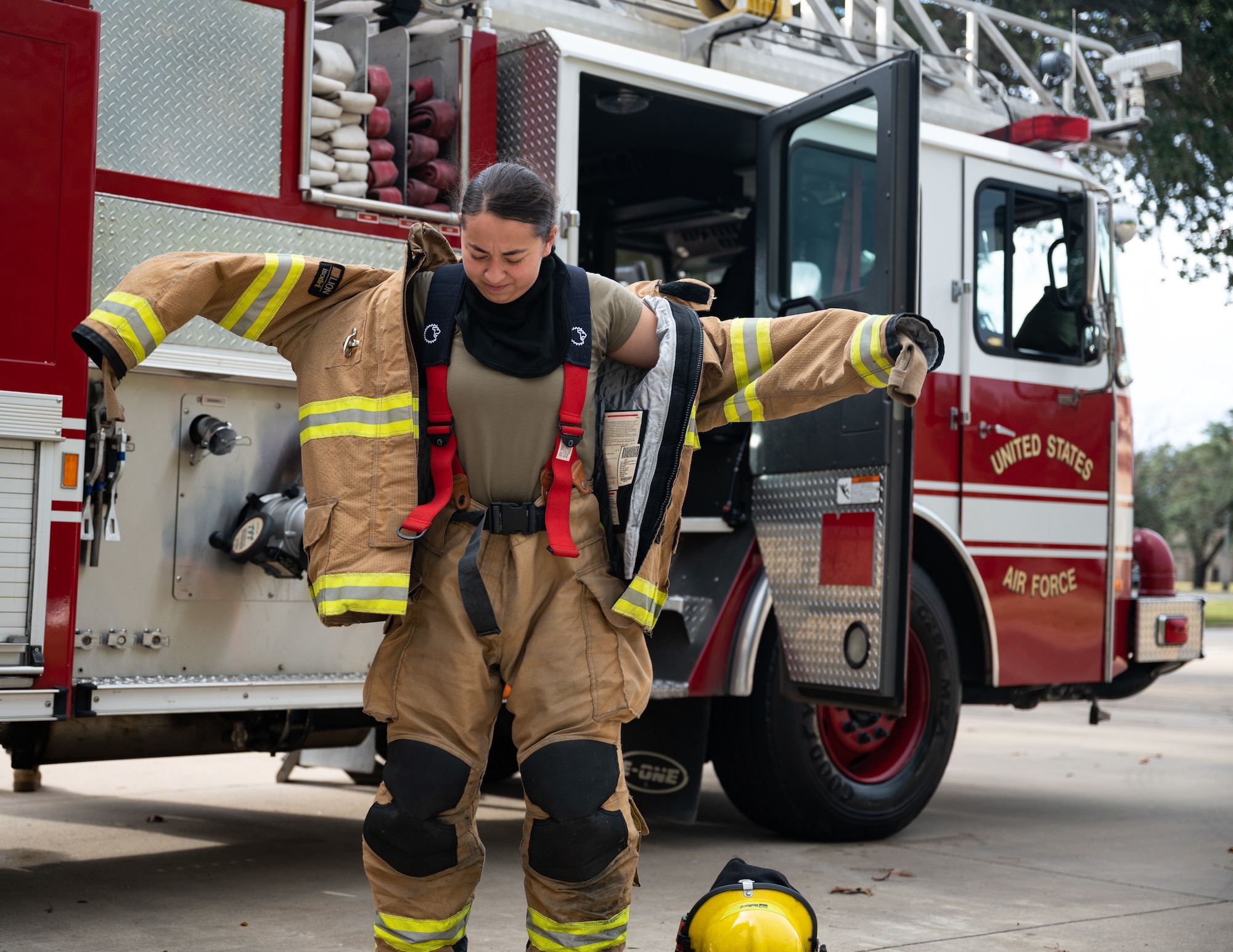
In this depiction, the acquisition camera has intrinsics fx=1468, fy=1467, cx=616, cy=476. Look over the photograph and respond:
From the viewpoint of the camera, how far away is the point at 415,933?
2.78 m

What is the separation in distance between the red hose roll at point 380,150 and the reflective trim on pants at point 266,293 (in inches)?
65.6

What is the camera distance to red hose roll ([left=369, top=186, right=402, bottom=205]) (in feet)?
14.8

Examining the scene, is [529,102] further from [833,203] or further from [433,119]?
[833,203]

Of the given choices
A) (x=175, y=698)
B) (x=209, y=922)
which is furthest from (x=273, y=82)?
(x=209, y=922)

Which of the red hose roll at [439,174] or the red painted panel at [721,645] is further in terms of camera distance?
the red painted panel at [721,645]

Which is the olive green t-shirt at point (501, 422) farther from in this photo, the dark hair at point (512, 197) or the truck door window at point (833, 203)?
the truck door window at point (833, 203)

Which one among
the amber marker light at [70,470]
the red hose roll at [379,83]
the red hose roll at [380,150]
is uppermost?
the red hose roll at [379,83]

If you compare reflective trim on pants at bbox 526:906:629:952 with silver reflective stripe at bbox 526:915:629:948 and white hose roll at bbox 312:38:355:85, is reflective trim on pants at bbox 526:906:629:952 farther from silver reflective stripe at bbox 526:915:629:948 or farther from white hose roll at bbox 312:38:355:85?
white hose roll at bbox 312:38:355:85

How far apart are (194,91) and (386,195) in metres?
0.66

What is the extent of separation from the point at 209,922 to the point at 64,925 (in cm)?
38

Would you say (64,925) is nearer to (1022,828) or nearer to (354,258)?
(354,258)

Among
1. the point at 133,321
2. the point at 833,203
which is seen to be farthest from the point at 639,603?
the point at 833,203

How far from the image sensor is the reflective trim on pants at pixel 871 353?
110 inches

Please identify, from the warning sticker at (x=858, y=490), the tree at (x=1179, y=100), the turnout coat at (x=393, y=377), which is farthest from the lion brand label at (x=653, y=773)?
the tree at (x=1179, y=100)
